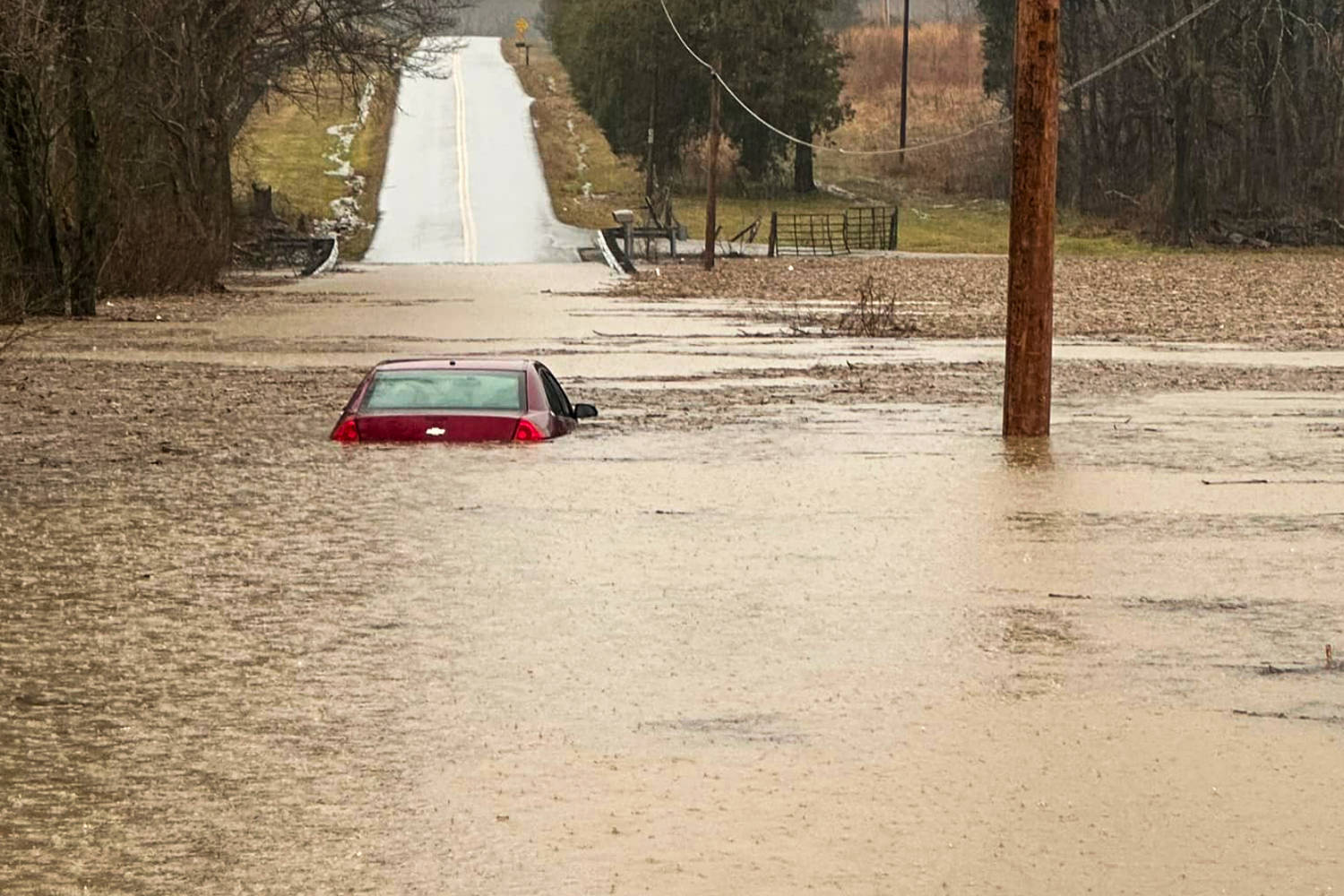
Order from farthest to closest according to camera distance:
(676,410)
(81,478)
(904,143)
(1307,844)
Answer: (904,143)
(676,410)
(81,478)
(1307,844)

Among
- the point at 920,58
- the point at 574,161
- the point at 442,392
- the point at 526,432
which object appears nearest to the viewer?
the point at 442,392

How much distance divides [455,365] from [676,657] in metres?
8.15

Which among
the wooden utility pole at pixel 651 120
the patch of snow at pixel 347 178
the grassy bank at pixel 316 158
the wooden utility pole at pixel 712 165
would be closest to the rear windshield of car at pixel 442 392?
the wooden utility pole at pixel 712 165

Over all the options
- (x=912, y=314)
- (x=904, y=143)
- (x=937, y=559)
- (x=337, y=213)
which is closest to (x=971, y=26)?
(x=904, y=143)

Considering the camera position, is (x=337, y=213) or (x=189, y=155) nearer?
(x=189, y=155)

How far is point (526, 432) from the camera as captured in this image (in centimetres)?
2070

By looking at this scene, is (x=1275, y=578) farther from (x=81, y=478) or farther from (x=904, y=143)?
(x=904, y=143)

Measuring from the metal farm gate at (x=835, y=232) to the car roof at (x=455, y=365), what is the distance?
58.0m

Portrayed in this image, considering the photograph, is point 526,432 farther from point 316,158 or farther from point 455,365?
point 316,158

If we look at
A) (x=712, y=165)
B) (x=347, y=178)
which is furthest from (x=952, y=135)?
(x=712, y=165)

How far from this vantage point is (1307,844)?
8727 millimetres

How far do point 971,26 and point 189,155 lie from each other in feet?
296

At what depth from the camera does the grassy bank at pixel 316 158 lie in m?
84.3

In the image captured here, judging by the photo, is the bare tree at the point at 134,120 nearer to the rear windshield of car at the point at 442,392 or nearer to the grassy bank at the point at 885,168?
the rear windshield of car at the point at 442,392
